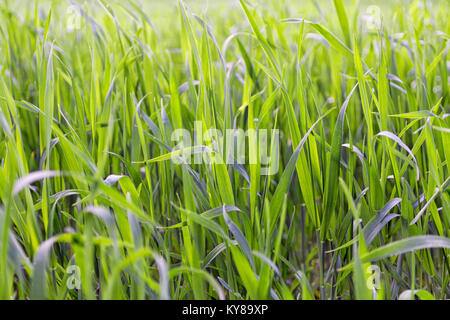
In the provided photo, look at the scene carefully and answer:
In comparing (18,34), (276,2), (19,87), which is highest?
(276,2)

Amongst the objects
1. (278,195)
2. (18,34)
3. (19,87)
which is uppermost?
(18,34)

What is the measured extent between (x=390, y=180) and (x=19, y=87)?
0.76 meters

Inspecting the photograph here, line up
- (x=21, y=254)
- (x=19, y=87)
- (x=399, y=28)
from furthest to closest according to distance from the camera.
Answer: (x=399, y=28), (x=19, y=87), (x=21, y=254)

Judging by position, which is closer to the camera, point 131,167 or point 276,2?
point 131,167

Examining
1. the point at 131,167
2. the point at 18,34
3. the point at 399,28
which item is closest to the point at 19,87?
the point at 18,34

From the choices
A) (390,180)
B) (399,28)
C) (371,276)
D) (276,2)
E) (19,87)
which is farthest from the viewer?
(276,2)

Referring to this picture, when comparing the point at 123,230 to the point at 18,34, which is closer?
the point at 123,230

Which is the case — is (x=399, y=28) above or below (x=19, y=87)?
above
